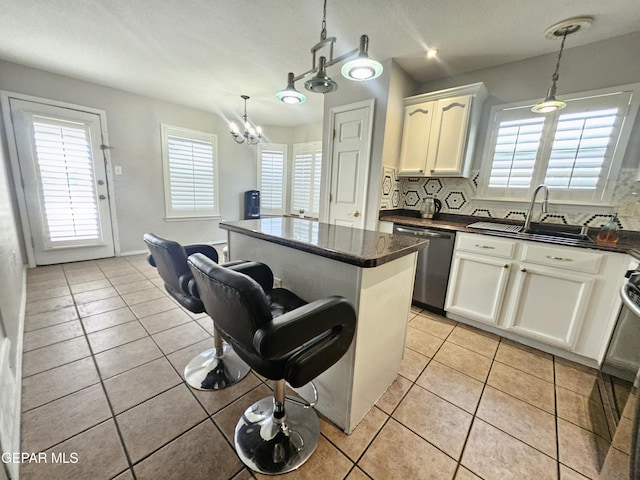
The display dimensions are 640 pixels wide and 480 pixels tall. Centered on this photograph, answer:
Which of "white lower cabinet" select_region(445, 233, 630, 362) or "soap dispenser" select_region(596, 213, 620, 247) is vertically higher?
"soap dispenser" select_region(596, 213, 620, 247)

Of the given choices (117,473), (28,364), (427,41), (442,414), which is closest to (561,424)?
(442,414)

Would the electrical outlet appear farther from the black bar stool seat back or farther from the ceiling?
the black bar stool seat back

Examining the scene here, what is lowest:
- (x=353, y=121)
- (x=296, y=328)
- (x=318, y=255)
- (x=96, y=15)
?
(x=296, y=328)

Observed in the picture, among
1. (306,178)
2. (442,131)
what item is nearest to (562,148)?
(442,131)

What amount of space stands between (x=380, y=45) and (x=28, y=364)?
3.52m

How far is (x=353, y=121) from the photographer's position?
108 inches

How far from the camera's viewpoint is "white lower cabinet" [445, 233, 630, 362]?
5.62ft

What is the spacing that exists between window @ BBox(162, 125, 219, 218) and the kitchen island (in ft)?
11.3

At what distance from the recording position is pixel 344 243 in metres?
1.25

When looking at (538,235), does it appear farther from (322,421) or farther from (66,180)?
(66,180)

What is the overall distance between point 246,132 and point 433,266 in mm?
3563

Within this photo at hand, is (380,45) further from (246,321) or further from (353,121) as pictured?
(246,321)

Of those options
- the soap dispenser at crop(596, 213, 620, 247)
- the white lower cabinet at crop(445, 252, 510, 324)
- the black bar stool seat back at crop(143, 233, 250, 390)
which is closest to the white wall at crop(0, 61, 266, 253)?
the black bar stool seat back at crop(143, 233, 250, 390)

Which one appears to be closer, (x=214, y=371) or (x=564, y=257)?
(x=214, y=371)
